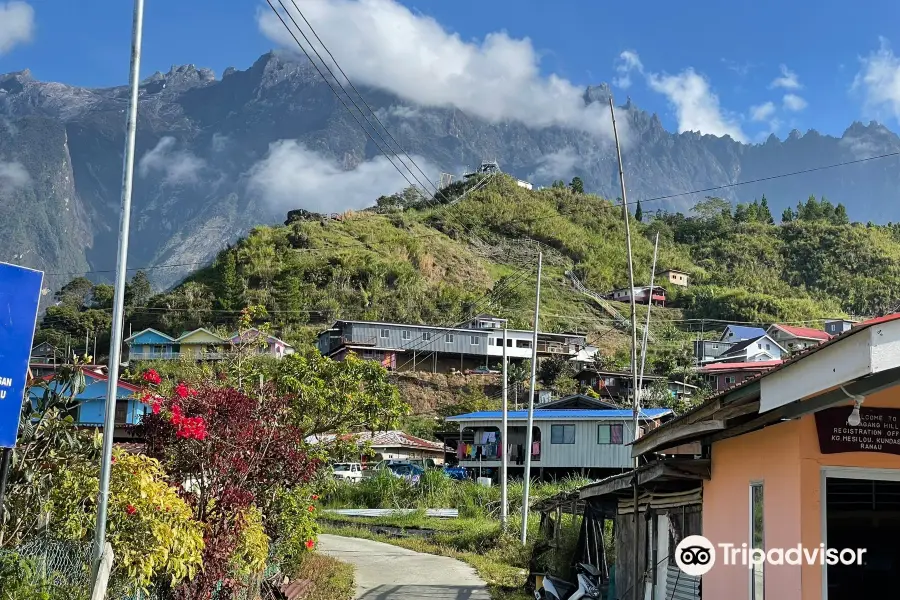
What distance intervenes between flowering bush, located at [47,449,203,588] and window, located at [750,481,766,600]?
5058mm

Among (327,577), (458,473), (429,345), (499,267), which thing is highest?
(499,267)

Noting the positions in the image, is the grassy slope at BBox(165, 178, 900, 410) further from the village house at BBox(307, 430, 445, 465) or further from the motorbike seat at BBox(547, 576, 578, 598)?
the motorbike seat at BBox(547, 576, 578, 598)

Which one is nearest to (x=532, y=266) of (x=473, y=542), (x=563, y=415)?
(x=563, y=415)

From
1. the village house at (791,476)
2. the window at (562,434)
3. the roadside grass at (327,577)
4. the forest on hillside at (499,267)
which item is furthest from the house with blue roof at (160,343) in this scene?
the village house at (791,476)

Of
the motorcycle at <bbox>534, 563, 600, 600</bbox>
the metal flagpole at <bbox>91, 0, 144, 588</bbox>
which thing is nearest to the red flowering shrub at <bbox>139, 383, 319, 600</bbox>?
the metal flagpole at <bbox>91, 0, 144, 588</bbox>

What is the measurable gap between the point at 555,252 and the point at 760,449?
96.7 meters

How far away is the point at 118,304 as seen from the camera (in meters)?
7.34

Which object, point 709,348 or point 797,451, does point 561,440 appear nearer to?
point 709,348

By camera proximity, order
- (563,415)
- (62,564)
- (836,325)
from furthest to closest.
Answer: (836,325)
(563,415)
(62,564)

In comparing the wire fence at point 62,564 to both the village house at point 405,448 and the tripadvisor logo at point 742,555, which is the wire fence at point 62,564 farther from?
the village house at point 405,448

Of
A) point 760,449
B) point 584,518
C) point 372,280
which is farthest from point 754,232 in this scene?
point 760,449

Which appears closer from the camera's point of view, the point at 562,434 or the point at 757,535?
the point at 757,535

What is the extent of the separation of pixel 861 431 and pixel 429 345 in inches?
2268

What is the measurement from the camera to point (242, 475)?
10.4m
